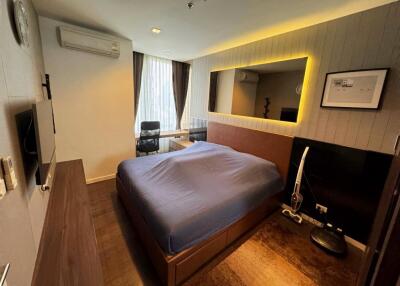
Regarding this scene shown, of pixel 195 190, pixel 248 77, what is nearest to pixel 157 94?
pixel 248 77

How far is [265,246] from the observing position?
191 centimetres

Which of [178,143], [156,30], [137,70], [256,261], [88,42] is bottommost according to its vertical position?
[256,261]

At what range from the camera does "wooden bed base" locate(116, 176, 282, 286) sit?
1375 mm

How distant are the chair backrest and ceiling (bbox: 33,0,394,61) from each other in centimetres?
157

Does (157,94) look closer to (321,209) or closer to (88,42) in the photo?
(88,42)

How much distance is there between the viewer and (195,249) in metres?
1.49

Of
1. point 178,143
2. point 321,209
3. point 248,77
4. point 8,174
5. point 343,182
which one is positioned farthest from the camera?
point 178,143

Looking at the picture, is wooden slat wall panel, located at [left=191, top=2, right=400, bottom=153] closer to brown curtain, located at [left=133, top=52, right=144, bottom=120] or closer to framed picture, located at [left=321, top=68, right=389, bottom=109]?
framed picture, located at [left=321, top=68, right=389, bottom=109]

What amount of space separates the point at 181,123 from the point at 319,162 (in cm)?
339

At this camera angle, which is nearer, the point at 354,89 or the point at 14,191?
the point at 14,191

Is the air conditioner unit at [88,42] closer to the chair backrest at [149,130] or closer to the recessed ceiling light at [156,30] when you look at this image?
the recessed ceiling light at [156,30]

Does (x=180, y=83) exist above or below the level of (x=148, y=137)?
above

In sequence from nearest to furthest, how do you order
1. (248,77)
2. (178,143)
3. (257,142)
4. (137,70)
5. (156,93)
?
(257,142) → (248,77) → (137,70) → (178,143) → (156,93)

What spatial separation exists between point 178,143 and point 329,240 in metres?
3.12
